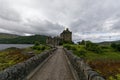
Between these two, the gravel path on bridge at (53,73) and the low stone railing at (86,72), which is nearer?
the low stone railing at (86,72)

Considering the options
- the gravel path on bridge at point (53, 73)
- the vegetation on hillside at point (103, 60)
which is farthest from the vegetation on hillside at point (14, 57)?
the vegetation on hillside at point (103, 60)

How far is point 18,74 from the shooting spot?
9.77m

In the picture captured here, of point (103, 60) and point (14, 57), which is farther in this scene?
point (14, 57)

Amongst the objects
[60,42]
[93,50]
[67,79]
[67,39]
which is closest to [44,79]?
[67,79]

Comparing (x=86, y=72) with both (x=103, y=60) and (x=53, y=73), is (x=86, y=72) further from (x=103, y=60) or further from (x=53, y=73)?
(x=103, y=60)

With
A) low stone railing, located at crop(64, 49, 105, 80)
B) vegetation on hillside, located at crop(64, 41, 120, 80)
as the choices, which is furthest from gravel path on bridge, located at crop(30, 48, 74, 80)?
vegetation on hillside, located at crop(64, 41, 120, 80)

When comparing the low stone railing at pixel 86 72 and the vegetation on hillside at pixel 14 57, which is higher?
the low stone railing at pixel 86 72

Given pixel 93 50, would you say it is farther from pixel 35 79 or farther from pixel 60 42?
pixel 35 79

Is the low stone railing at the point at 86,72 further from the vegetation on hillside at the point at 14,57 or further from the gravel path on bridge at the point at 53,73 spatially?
the vegetation on hillside at the point at 14,57

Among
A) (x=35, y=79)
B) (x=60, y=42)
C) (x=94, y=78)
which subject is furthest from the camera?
(x=60, y=42)

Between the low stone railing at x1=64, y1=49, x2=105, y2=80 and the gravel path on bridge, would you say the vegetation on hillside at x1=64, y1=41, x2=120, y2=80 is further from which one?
the gravel path on bridge

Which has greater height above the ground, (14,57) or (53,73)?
(53,73)

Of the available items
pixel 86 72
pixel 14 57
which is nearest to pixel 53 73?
pixel 86 72

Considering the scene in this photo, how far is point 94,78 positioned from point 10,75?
381 cm
